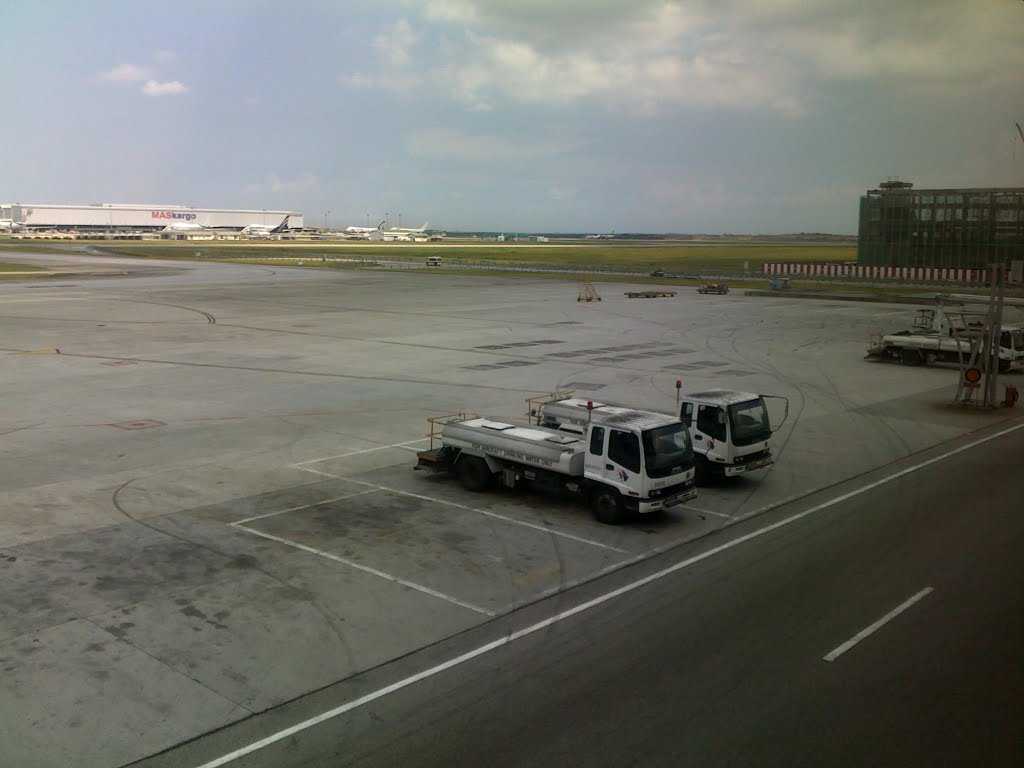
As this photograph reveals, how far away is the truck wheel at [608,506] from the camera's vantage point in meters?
20.9

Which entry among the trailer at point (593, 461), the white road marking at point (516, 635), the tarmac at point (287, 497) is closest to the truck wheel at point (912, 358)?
the tarmac at point (287, 497)

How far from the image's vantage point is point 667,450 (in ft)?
68.8

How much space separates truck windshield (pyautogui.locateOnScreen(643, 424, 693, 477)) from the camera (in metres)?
20.5

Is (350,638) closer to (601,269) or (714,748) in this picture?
(714,748)

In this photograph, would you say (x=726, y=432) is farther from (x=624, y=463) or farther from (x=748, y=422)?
(x=624, y=463)

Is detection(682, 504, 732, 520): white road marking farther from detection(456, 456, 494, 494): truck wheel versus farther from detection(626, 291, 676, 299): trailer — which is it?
detection(626, 291, 676, 299): trailer

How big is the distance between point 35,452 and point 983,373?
38019mm

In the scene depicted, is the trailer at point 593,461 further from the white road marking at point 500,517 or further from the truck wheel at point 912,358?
the truck wheel at point 912,358

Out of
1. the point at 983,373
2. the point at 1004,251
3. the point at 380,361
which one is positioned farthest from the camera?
the point at 1004,251

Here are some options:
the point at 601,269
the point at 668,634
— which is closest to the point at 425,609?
the point at 668,634

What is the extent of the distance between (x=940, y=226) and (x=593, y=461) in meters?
103

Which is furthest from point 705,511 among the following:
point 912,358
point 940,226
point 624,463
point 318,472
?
point 940,226

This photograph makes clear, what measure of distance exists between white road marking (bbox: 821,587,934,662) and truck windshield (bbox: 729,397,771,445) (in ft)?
26.1

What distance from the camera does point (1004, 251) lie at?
10269cm
